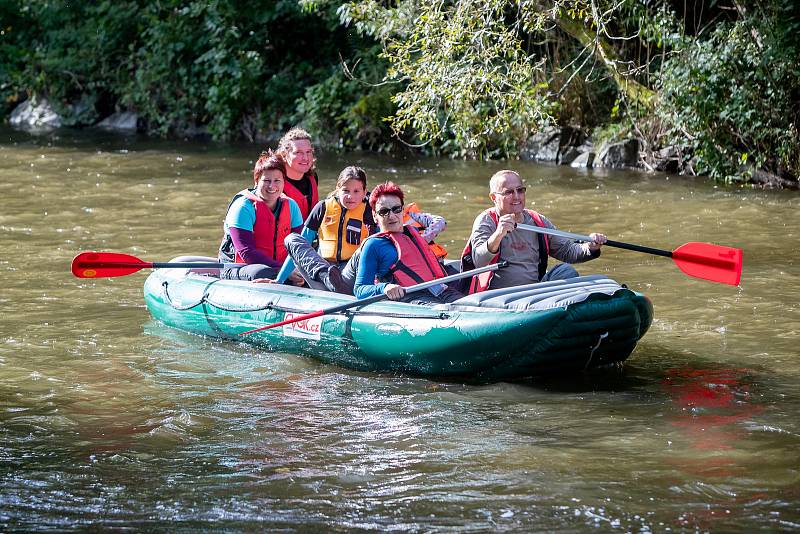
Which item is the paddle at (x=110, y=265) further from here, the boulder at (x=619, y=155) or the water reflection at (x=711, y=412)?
the boulder at (x=619, y=155)

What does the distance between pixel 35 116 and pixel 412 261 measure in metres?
15.4

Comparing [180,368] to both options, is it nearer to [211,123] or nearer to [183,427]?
[183,427]

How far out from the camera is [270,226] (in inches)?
245

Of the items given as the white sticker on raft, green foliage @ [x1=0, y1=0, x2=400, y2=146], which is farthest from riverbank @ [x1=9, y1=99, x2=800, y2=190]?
the white sticker on raft

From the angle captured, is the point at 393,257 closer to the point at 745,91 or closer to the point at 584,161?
the point at 745,91

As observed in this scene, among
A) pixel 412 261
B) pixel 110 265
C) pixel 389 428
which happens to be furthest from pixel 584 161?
pixel 389 428

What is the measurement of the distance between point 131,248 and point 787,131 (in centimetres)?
590

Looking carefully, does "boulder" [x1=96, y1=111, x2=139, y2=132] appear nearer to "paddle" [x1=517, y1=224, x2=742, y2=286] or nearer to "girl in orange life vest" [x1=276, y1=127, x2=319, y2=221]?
"girl in orange life vest" [x1=276, y1=127, x2=319, y2=221]

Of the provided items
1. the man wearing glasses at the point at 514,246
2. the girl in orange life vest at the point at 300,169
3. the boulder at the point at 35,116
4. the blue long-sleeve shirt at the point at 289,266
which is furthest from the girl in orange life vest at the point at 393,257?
the boulder at the point at 35,116

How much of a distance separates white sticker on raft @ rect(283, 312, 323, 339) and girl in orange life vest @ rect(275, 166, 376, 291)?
9.8 inches

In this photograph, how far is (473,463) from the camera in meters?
4.17

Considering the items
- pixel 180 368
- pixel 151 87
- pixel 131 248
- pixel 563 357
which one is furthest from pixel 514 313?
pixel 151 87

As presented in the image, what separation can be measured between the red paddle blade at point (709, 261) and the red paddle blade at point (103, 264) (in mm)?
2809

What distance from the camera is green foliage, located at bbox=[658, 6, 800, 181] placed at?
1026 cm
